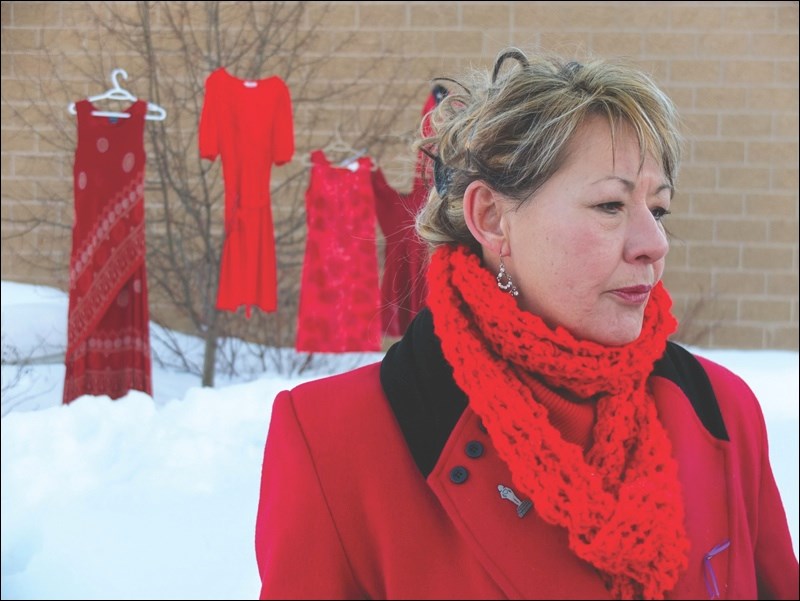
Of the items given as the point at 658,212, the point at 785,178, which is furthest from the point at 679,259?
the point at 658,212

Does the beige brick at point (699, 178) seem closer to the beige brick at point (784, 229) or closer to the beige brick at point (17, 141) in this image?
the beige brick at point (784, 229)

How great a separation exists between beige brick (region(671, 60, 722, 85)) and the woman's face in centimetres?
564

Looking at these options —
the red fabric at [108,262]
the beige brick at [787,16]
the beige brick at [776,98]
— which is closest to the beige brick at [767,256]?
the beige brick at [776,98]

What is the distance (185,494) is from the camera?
420 centimetres

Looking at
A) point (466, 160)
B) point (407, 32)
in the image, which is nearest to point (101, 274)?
point (407, 32)

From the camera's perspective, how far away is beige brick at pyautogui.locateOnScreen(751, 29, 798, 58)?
275 inches

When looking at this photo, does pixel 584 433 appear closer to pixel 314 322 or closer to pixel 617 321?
pixel 617 321

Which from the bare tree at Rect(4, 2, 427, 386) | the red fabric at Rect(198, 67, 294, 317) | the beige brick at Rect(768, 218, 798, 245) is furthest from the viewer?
the beige brick at Rect(768, 218, 798, 245)

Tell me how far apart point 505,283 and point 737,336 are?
579 centimetres

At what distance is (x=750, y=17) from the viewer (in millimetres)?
6988

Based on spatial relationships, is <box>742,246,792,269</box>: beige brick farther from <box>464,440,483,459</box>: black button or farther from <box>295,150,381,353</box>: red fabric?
<box>464,440,483,459</box>: black button

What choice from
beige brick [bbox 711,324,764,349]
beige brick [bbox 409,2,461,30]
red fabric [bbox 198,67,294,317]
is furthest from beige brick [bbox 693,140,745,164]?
red fabric [bbox 198,67,294,317]

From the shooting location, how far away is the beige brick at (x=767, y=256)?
7090 mm

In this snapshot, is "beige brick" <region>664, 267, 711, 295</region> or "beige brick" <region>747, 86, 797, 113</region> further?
"beige brick" <region>664, 267, 711, 295</region>
